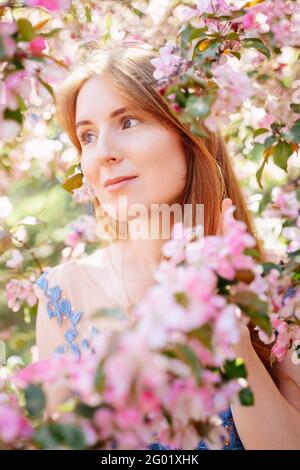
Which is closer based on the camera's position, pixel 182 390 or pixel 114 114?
pixel 182 390

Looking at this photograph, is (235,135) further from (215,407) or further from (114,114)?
(215,407)

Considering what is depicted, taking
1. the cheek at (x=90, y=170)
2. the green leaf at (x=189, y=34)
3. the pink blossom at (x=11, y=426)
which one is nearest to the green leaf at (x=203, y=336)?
the pink blossom at (x=11, y=426)

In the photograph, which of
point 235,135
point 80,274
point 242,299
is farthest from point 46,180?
point 242,299

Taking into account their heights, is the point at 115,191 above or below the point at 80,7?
below

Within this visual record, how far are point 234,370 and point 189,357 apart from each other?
7.8 inches

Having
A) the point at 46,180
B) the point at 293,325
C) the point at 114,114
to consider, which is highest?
the point at 114,114

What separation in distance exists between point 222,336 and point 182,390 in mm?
80

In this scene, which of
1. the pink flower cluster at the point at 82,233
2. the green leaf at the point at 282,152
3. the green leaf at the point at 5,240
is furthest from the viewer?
the pink flower cluster at the point at 82,233

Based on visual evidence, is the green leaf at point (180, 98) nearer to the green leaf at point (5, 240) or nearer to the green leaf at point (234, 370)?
the green leaf at point (234, 370)

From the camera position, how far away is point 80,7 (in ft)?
6.68

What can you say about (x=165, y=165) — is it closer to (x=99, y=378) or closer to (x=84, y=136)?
(x=84, y=136)

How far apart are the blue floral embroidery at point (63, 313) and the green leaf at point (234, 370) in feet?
2.75

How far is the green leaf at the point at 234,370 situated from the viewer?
2.90 feet

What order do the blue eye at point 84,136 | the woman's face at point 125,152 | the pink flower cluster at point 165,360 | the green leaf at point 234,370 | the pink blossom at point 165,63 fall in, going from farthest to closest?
the blue eye at point 84,136 → the woman's face at point 125,152 → the pink blossom at point 165,63 → the green leaf at point 234,370 → the pink flower cluster at point 165,360
